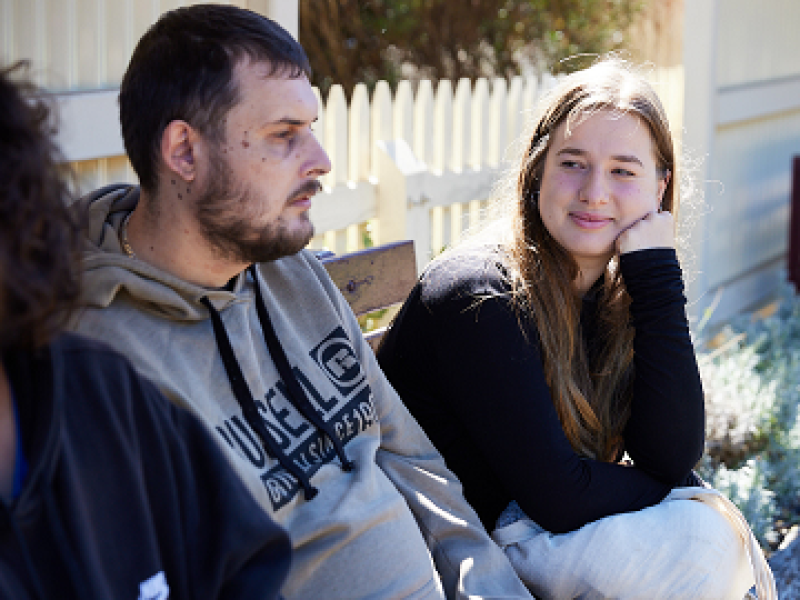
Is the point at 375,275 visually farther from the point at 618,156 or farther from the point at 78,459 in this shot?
the point at 78,459

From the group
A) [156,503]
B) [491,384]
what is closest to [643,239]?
[491,384]

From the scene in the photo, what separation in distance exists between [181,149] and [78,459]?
0.75m

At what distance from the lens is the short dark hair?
180 centimetres

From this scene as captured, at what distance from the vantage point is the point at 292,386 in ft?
6.13

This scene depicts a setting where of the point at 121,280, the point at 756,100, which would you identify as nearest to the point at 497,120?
the point at 756,100

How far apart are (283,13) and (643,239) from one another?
1.57 metres

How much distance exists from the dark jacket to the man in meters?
0.26

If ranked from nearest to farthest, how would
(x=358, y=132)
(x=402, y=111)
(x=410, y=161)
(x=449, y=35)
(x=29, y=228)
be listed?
1. (x=29, y=228)
2. (x=358, y=132)
3. (x=410, y=161)
4. (x=402, y=111)
5. (x=449, y=35)

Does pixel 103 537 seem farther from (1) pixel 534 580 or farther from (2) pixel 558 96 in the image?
(2) pixel 558 96

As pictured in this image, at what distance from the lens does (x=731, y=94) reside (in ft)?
21.3

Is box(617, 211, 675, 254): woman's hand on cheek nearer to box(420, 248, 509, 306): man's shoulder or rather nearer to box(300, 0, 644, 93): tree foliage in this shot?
box(420, 248, 509, 306): man's shoulder

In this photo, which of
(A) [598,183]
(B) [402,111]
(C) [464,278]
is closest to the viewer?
(C) [464,278]

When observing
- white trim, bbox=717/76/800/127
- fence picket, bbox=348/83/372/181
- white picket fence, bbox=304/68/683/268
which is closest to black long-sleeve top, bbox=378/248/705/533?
white picket fence, bbox=304/68/683/268

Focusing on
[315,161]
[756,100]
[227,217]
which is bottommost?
[227,217]
